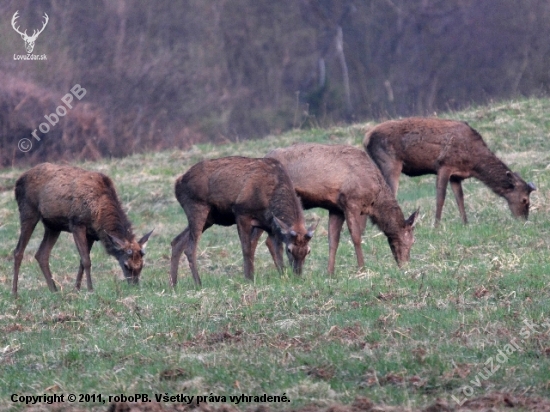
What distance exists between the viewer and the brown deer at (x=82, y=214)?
45.0ft

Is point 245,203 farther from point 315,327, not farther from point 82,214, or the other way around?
point 315,327

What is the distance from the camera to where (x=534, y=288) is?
34.3ft

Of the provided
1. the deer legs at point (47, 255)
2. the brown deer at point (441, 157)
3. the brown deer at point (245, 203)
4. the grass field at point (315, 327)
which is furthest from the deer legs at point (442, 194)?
the deer legs at point (47, 255)

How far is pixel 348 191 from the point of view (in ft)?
44.8

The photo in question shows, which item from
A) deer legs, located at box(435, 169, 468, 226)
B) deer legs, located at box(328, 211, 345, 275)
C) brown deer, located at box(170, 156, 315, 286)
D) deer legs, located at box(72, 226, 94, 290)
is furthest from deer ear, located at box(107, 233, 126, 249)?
deer legs, located at box(435, 169, 468, 226)

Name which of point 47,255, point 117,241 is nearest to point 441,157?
point 117,241

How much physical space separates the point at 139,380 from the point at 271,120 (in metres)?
38.4

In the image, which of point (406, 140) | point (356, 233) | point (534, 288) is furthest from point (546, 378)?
Result: point (406, 140)

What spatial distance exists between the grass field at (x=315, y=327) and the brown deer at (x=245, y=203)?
53 centimetres

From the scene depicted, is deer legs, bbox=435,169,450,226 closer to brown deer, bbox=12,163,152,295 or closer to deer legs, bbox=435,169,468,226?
deer legs, bbox=435,169,468,226

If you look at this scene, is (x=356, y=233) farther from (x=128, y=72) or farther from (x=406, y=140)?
(x=128, y=72)

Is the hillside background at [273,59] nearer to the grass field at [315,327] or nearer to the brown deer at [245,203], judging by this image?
the brown deer at [245,203]

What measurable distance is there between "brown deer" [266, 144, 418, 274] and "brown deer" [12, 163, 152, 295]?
2299 millimetres

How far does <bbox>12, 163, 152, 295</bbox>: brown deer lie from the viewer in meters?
13.7
